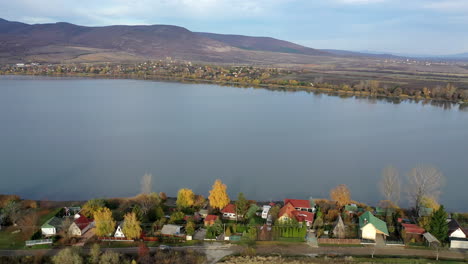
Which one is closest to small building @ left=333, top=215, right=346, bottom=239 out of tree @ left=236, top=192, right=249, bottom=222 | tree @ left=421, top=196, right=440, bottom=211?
tree @ left=236, top=192, right=249, bottom=222

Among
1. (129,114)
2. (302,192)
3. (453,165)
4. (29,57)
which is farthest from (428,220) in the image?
(29,57)

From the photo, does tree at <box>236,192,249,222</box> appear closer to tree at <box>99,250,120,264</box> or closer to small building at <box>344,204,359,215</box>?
small building at <box>344,204,359,215</box>

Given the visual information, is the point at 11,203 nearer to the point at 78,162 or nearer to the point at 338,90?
the point at 78,162

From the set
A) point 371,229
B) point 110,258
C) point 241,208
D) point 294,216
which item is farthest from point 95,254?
point 371,229

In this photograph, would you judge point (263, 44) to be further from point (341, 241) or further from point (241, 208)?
point (341, 241)

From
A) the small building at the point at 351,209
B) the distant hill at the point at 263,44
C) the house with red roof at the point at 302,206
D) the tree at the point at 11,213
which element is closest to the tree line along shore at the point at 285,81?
the small building at the point at 351,209

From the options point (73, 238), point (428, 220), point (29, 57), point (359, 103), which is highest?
point (29, 57)
